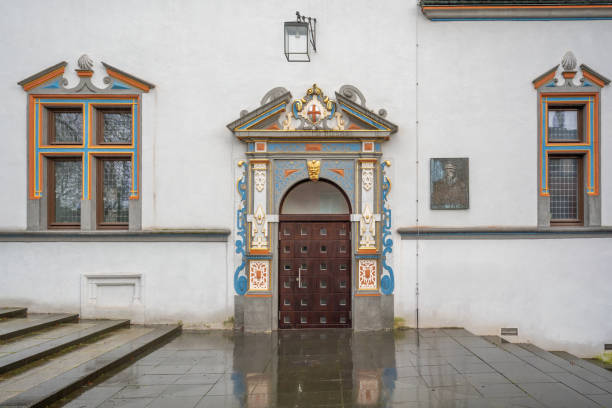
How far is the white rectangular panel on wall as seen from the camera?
7566 mm

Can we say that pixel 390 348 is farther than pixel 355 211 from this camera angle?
No

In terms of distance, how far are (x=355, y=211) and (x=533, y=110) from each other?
3.92m

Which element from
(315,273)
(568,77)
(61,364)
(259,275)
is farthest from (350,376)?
(568,77)

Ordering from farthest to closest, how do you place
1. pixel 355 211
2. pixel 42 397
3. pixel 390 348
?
pixel 355 211, pixel 390 348, pixel 42 397

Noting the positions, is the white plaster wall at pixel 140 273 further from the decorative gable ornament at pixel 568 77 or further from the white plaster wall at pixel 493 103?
the decorative gable ornament at pixel 568 77

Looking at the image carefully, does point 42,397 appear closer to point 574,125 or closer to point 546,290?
point 546,290

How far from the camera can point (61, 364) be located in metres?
5.22

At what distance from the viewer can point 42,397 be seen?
13.5 feet

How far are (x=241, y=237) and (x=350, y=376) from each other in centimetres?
344

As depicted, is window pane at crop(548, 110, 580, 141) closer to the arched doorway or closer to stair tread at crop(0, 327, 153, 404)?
the arched doorway

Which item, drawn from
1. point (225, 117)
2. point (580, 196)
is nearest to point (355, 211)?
point (225, 117)

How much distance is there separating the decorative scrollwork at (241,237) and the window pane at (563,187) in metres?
5.98

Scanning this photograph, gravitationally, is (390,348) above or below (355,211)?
below

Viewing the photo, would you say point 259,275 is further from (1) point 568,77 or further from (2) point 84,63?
(1) point 568,77
